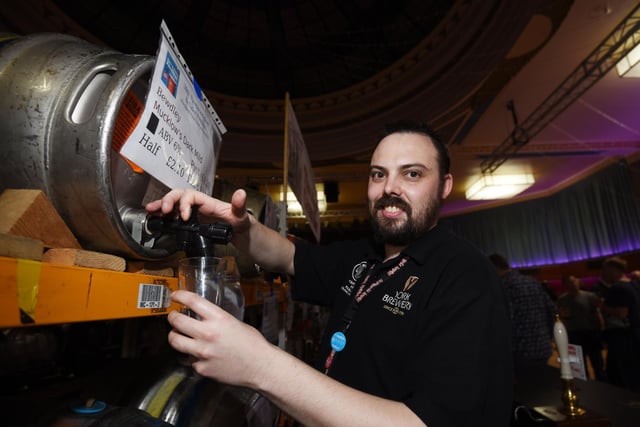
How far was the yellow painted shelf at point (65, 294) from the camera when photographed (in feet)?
1.90

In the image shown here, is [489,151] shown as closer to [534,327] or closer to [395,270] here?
[534,327]

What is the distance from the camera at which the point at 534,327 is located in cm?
468

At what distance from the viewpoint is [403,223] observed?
158 centimetres

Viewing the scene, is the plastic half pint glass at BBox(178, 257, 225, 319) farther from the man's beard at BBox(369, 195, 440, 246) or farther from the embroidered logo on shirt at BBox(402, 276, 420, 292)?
the man's beard at BBox(369, 195, 440, 246)

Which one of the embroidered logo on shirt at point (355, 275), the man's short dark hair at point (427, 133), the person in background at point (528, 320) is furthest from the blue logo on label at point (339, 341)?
the person in background at point (528, 320)

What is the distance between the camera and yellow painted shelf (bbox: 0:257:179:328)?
58 cm

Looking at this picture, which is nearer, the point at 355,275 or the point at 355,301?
the point at 355,301

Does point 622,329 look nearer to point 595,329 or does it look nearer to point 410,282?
point 595,329

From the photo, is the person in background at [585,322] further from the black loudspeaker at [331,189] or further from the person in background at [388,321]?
the black loudspeaker at [331,189]

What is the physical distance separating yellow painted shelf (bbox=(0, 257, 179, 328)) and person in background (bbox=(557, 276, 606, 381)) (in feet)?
24.1

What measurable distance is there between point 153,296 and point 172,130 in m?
0.47

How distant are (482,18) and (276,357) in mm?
7094

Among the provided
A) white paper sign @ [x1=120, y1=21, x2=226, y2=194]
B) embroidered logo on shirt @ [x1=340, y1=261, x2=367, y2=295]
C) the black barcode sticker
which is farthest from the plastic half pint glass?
embroidered logo on shirt @ [x1=340, y1=261, x2=367, y2=295]

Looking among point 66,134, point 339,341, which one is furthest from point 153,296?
point 339,341
